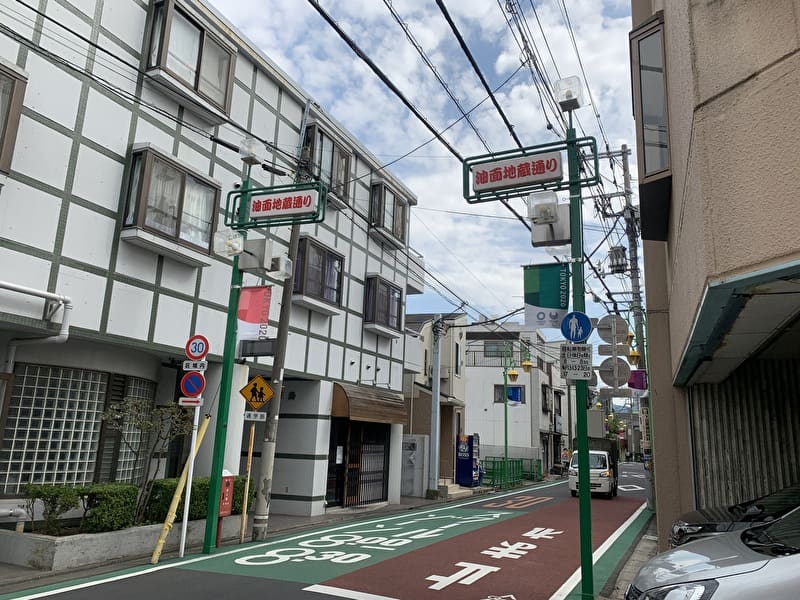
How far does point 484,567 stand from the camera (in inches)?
368

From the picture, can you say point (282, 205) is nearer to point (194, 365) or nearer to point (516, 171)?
point (194, 365)

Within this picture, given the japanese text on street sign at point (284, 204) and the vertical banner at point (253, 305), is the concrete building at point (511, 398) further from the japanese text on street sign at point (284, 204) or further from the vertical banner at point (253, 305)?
the japanese text on street sign at point (284, 204)

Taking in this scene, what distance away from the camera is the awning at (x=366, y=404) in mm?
16422

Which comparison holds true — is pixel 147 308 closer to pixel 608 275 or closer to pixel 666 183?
pixel 666 183

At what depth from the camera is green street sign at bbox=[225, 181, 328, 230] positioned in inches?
408

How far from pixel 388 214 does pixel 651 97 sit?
41.9 feet

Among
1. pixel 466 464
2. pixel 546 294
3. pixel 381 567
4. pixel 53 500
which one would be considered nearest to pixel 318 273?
pixel 53 500

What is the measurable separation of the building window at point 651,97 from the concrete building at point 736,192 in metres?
0.02

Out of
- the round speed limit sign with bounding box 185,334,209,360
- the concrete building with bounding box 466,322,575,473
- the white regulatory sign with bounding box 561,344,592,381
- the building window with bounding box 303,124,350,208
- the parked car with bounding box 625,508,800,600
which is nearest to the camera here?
the parked car with bounding box 625,508,800,600

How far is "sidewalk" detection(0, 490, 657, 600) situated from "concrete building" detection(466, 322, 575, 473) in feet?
88.2

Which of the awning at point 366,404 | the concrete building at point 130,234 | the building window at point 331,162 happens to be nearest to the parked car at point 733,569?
the concrete building at point 130,234

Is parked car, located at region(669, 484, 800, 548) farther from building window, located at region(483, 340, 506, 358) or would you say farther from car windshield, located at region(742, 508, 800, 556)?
building window, located at region(483, 340, 506, 358)

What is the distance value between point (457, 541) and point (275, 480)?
20.1 ft

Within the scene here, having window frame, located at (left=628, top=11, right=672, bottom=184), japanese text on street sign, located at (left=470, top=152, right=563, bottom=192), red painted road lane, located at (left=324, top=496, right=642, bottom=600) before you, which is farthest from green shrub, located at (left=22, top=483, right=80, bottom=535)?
window frame, located at (left=628, top=11, right=672, bottom=184)
